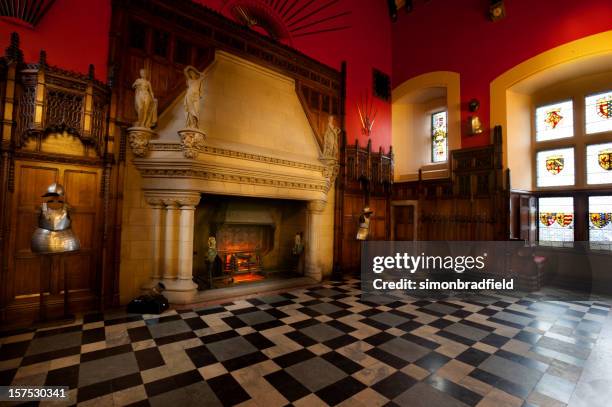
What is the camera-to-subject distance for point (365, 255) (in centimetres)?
687

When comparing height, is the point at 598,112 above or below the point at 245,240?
above

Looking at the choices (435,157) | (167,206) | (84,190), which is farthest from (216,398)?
(435,157)

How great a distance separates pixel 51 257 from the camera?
134 inches

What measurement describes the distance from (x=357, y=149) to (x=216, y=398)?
5.74m

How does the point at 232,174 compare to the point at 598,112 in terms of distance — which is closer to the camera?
the point at 232,174

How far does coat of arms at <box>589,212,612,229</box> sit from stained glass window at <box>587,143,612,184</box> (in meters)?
0.65

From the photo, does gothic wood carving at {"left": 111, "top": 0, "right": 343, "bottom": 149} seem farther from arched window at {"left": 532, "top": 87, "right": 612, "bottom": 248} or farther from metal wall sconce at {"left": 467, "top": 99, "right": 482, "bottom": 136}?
arched window at {"left": 532, "top": 87, "right": 612, "bottom": 248}

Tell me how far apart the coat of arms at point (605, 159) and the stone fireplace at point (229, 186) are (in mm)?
5456

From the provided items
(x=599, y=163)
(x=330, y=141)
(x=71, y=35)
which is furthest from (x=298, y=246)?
(x=599, y=163)

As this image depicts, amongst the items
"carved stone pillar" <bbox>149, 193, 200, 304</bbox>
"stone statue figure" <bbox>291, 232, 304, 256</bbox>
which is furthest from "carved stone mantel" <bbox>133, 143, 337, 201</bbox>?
"stone statue figure" <bbox>291, 232, 304, 256</bbox>

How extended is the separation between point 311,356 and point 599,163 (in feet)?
23.1

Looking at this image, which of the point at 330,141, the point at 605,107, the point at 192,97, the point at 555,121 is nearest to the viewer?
the point at 192,97

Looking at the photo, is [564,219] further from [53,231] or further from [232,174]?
[53,231]
